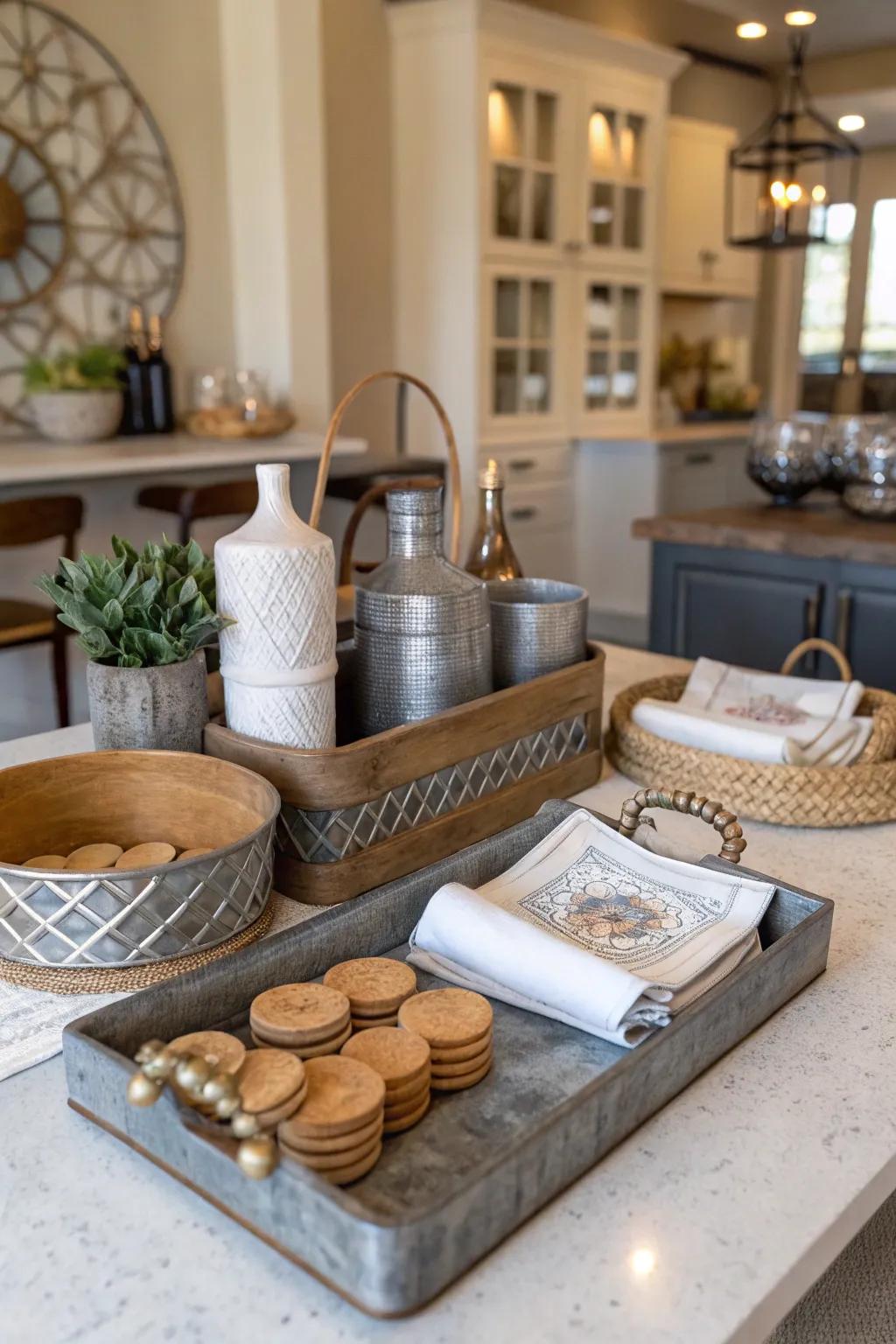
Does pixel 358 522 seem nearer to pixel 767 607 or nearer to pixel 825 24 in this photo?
pixel 767 607

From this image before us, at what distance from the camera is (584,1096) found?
653 millimetres

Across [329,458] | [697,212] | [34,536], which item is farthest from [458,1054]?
[697,212]

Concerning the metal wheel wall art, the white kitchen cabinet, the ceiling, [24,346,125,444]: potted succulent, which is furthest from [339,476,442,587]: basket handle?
the white kitchen cabinet

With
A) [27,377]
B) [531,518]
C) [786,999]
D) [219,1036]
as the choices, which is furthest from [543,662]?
[531,518]

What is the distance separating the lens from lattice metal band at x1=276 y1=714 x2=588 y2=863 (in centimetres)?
97

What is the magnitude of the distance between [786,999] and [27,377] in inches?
116

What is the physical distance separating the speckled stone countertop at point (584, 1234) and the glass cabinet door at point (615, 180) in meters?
4.40

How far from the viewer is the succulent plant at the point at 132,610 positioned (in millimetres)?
991

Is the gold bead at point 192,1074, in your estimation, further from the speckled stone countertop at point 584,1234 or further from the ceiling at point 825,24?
the ceiling at point 825,24

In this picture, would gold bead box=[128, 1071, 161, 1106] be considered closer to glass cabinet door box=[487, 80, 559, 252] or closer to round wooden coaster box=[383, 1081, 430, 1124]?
round wooden coaster box=[383, 1081, 430, 1124]

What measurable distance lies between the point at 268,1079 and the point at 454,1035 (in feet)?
0.43

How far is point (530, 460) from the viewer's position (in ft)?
15.1

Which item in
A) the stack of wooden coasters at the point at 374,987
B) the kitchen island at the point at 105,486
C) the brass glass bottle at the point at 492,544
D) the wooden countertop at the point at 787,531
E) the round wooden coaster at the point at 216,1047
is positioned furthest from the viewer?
the kitchen island at the point at 105,486

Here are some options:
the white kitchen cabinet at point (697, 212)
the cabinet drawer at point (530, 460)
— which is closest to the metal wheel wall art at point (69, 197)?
the cabinet drawer at point (530, 460)
